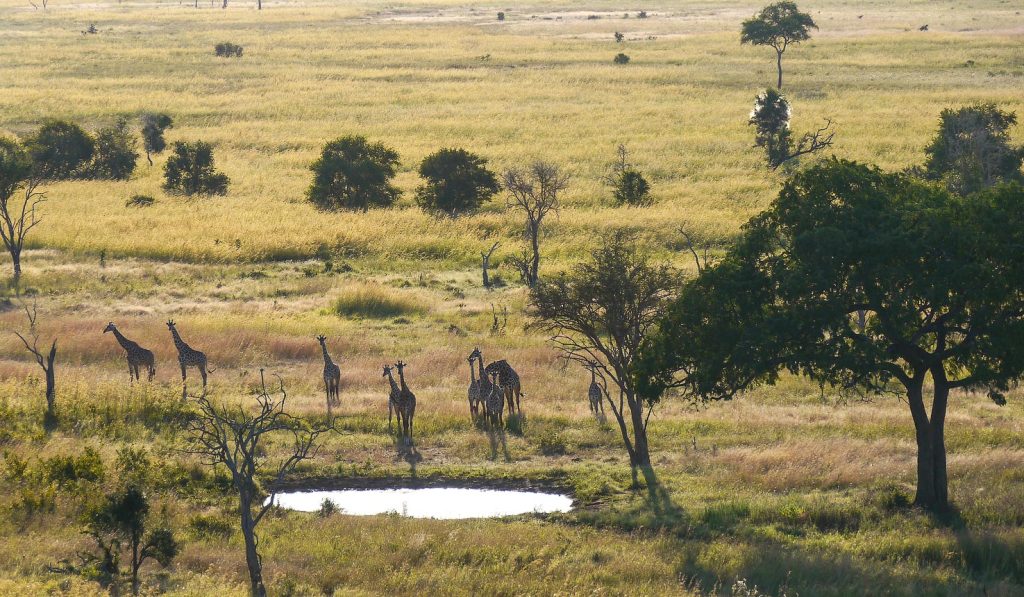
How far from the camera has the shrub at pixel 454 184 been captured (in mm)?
50156

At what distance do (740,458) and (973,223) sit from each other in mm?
6206

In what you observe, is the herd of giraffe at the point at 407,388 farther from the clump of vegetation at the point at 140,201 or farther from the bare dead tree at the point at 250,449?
the clump of vegetation at the point at 140,201

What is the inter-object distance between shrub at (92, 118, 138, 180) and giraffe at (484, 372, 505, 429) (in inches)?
1635

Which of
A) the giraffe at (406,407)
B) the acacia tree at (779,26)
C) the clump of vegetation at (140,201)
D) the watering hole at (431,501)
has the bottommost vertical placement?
the watering hole at (431,501)

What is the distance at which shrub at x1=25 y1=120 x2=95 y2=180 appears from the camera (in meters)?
58.1

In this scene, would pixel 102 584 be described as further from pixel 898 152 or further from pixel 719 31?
pixel 719 31

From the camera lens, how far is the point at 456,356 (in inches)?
1138

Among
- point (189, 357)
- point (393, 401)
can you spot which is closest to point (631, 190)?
point (189, 357)

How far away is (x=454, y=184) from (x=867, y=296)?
34554 millimetres

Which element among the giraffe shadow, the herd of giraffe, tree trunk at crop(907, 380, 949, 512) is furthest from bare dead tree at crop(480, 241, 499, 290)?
tree trunk at crop(907, 380, 949, 512)

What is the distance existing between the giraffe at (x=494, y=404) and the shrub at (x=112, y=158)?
4154 cm

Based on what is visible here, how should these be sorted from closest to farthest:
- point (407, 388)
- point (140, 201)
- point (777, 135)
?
point (407, 388)
point (140, 201)
point (777, 135)

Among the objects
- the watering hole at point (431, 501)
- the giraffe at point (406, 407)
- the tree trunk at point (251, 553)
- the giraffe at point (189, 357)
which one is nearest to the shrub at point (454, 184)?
the giraffe at point (189, 357)

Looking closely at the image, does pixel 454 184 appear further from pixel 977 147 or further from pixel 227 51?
pixel 227 51
